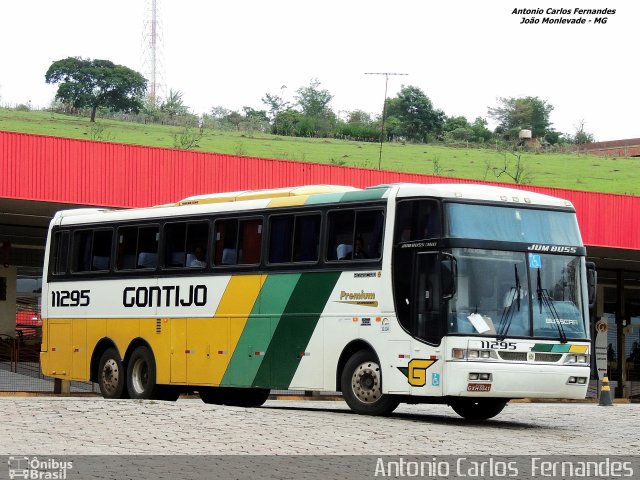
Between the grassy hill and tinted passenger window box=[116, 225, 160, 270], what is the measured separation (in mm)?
54148

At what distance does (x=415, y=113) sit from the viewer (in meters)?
127

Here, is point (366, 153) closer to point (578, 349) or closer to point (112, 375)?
point (112, 375)

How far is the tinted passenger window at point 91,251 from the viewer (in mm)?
24203

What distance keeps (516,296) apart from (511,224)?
1.15 m

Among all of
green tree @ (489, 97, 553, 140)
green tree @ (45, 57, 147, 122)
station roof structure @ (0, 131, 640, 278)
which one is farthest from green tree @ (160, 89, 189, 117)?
station roof structure @ (0, 131, 640, 278)

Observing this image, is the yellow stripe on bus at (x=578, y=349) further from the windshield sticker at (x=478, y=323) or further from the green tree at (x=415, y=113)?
the green tree at (x=415, y=113)

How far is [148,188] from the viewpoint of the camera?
3188 centimetres

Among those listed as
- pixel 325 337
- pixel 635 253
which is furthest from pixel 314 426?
pixel 635 253

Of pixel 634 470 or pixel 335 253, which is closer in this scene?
pixel 634 470

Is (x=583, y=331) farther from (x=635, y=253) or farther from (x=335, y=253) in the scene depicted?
(x=635, y=253)

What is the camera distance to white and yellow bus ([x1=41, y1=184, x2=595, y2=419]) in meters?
18.5

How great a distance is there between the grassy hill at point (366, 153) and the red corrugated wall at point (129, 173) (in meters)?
43.9

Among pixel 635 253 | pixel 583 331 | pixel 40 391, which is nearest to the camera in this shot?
pixel 583 331

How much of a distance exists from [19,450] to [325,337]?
7.78 m
